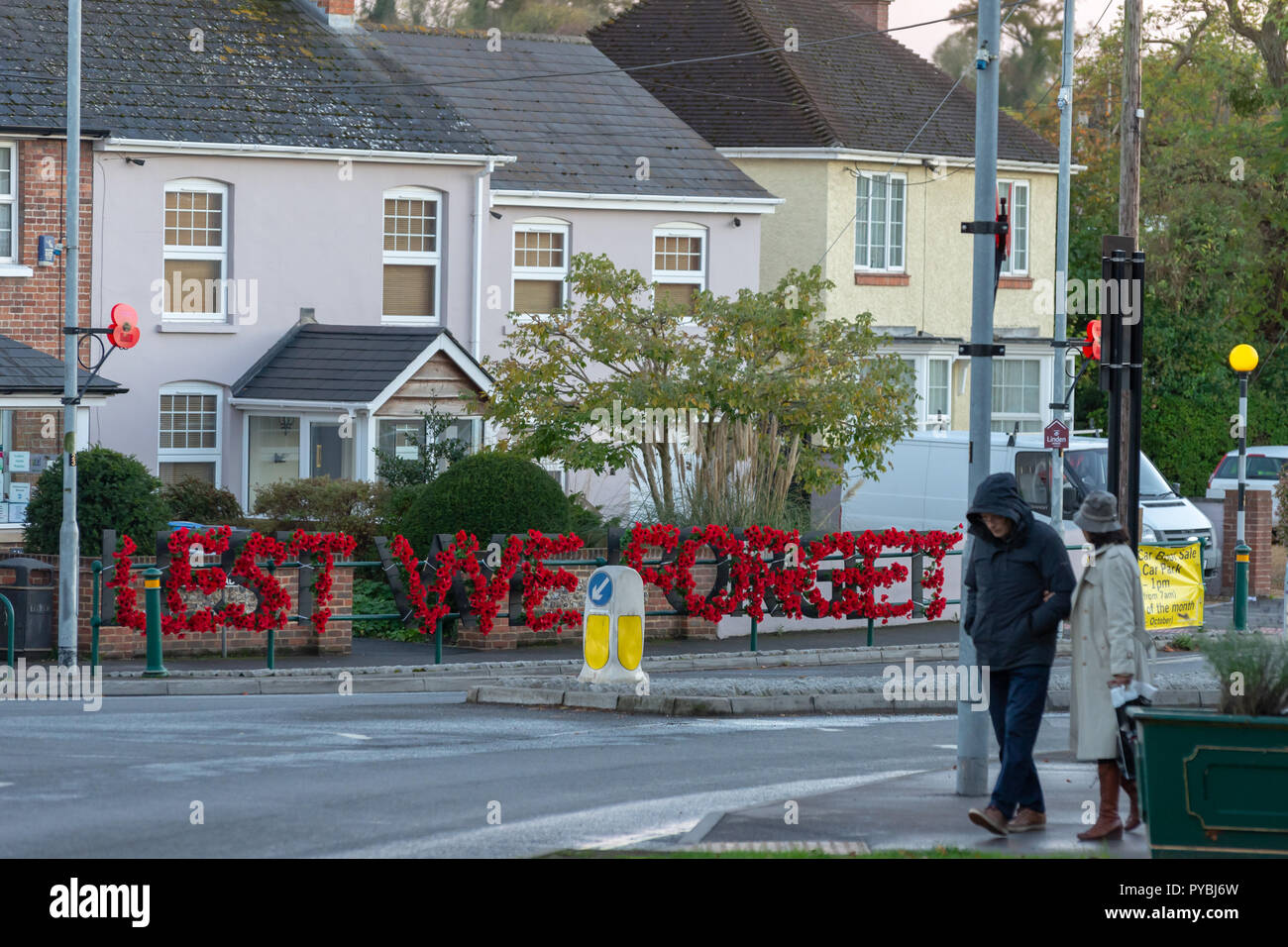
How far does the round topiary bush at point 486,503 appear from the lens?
21844 millimetres

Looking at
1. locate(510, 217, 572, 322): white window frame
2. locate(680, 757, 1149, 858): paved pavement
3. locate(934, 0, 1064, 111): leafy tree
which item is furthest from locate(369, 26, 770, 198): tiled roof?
locate(934, 0, 1064, 111): leafy tree

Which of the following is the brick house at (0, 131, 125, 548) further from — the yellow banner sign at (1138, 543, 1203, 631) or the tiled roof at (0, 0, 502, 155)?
the yellow banner sign at (1138, 543, 1203, 631)

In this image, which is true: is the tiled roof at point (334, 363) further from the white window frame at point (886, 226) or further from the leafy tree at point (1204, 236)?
the leafy tree at point (1204, 236)

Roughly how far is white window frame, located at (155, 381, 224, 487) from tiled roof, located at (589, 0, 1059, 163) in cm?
1254

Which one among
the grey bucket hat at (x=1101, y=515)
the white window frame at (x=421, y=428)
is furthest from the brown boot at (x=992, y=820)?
the white window frame at (x=421, y=428)

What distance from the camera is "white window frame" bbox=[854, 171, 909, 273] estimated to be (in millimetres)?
36750

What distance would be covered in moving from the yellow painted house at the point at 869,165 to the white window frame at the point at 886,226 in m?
0.04

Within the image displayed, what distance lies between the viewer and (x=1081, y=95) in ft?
182

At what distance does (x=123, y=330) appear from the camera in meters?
21.1

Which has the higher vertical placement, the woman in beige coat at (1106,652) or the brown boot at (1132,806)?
the woman in beige coat at (1106,652)

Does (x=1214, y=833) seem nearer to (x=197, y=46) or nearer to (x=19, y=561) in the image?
(x=19, y=561)

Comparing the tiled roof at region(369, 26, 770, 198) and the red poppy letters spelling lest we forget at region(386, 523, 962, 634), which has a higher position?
the tiled roof at region(369, 26, 770, 198)

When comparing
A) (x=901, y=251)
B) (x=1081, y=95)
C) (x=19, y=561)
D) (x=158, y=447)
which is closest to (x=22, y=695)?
(x=19, y=561)

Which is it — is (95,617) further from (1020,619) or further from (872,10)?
(872,10)
